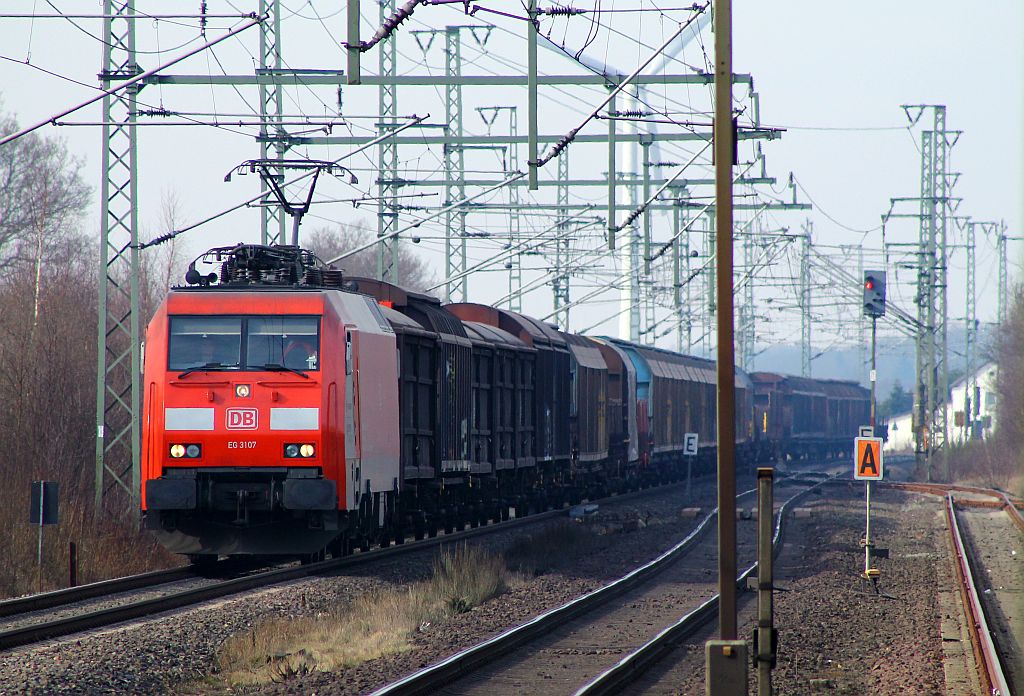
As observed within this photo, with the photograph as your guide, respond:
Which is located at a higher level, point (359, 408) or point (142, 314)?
point (142, 314)

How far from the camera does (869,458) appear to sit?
21.1 m

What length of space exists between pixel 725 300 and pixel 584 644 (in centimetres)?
596

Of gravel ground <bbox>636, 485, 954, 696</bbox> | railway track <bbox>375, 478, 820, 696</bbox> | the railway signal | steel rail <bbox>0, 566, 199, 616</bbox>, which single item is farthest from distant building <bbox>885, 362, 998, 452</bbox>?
steel rail <bbox>0, 566, 199, 616</bbox>

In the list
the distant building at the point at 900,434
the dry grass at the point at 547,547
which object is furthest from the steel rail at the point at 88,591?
the distant building at the point at 900,434

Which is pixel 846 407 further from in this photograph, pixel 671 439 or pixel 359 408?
pixel 359 408

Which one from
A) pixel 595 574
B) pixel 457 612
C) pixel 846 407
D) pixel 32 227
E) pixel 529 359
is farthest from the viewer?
pixel 846 407

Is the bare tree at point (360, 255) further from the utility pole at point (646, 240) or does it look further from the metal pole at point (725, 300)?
the metal pole at point (725, 300)

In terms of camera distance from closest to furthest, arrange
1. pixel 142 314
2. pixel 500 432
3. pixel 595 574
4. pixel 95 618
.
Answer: pixel 95 618 → pixel 595 574 → pixel 500 432 → pixel 142 314

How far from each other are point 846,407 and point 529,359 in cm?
5378

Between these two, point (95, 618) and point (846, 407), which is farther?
point (846, 407)

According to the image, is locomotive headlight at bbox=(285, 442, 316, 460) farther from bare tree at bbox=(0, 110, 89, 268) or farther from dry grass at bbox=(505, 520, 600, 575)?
bare tree at bbox=(0, 110, 89, 268)

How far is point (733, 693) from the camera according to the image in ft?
27.7

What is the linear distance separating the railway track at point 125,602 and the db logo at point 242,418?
73.1 inches

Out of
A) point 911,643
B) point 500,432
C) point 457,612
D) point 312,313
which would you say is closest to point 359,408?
point 312,313
